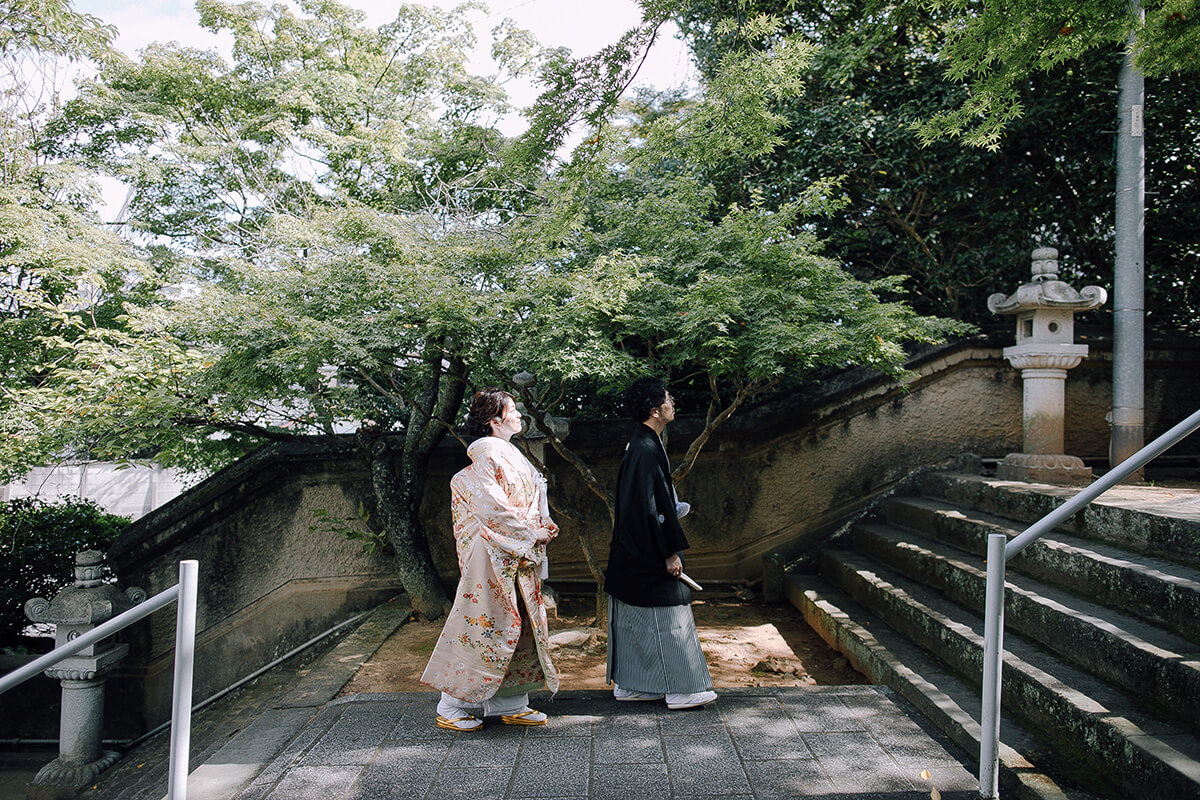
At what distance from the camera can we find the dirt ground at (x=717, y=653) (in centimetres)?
478

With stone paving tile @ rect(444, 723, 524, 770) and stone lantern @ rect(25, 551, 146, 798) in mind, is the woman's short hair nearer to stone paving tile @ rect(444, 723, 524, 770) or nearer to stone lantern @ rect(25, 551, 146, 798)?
stone paving tile @ rect(444, 723, 524, 770)

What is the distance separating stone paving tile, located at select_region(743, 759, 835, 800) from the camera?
2.94m

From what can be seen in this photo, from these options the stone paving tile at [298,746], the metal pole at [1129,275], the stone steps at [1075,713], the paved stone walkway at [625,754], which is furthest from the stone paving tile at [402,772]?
the metal pole at [1129,275]

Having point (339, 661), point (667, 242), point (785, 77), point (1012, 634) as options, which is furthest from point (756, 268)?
point (339, 661)

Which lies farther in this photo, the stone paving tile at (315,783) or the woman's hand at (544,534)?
the woman's hand at (544,534)

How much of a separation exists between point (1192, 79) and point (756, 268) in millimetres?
5166

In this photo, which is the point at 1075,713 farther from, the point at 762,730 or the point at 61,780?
the point at 61,780

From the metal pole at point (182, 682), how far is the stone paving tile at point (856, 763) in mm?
2603

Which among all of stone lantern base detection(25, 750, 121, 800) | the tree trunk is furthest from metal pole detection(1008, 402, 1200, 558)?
stone lantern base detection(25, 750, 121, 800)

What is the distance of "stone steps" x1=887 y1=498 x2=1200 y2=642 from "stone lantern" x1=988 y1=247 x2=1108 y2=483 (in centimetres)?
95

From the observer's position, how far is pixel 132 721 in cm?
630

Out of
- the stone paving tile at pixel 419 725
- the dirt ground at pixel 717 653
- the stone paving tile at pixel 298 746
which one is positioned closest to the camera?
the stone paving tile at pixel 298 746

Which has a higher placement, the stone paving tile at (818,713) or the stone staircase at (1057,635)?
the stone staircase at (1057,635)

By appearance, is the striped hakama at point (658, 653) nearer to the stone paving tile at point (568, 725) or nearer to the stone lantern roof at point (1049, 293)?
the stone paving tile at point (568, 725)
